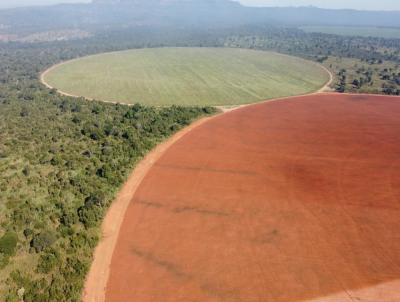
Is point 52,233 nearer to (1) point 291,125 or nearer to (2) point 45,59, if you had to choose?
(1) point 291,125

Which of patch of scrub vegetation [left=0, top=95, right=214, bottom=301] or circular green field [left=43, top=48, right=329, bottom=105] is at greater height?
circular green field [left=43, top=48, right=329, bottom=105]

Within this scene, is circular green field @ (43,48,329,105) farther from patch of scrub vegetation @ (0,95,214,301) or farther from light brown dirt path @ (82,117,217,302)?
light brown dirt path @ (82,117,217,302)

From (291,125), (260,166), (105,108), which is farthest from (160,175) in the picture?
(105,108)

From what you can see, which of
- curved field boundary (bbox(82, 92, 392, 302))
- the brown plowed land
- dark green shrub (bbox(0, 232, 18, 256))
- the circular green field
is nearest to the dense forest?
dark green shrub (bbox(0, 232, 18, 256))

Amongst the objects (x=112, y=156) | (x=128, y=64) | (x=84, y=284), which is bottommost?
(x=84, y=284)

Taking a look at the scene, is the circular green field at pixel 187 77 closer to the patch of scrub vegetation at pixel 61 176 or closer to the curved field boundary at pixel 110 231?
the patch of scrub vegetation at pixel 61 176

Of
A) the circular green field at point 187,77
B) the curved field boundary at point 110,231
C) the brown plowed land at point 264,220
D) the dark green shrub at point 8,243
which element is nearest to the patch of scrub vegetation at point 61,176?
the dark green shrub at point 8,243
